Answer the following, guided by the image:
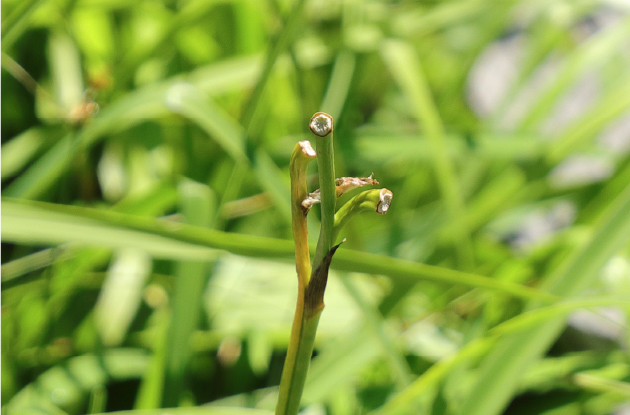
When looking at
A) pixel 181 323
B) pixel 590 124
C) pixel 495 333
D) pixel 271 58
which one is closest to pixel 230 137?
pixel 271 58

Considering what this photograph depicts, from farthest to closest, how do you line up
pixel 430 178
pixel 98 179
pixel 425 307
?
pixel 430 178, pixel 98 179, pixel 425 307

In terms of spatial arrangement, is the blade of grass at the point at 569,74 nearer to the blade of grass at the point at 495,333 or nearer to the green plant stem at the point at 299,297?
the blade of grass at the point at 495,333

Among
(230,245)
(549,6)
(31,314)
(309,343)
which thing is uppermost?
(549,6)

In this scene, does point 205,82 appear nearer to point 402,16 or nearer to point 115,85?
point 115,85

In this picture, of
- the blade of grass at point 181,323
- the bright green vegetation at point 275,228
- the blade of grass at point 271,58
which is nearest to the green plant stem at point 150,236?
the bright green vegetation at point 275,228

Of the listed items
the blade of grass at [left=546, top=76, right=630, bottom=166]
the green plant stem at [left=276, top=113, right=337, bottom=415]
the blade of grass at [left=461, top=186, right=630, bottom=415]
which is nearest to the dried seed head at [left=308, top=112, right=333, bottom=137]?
the green plant stem at [left=276, top=113, right=337, bottom=415]

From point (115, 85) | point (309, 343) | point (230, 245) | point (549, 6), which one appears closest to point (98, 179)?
point (115, 85)
